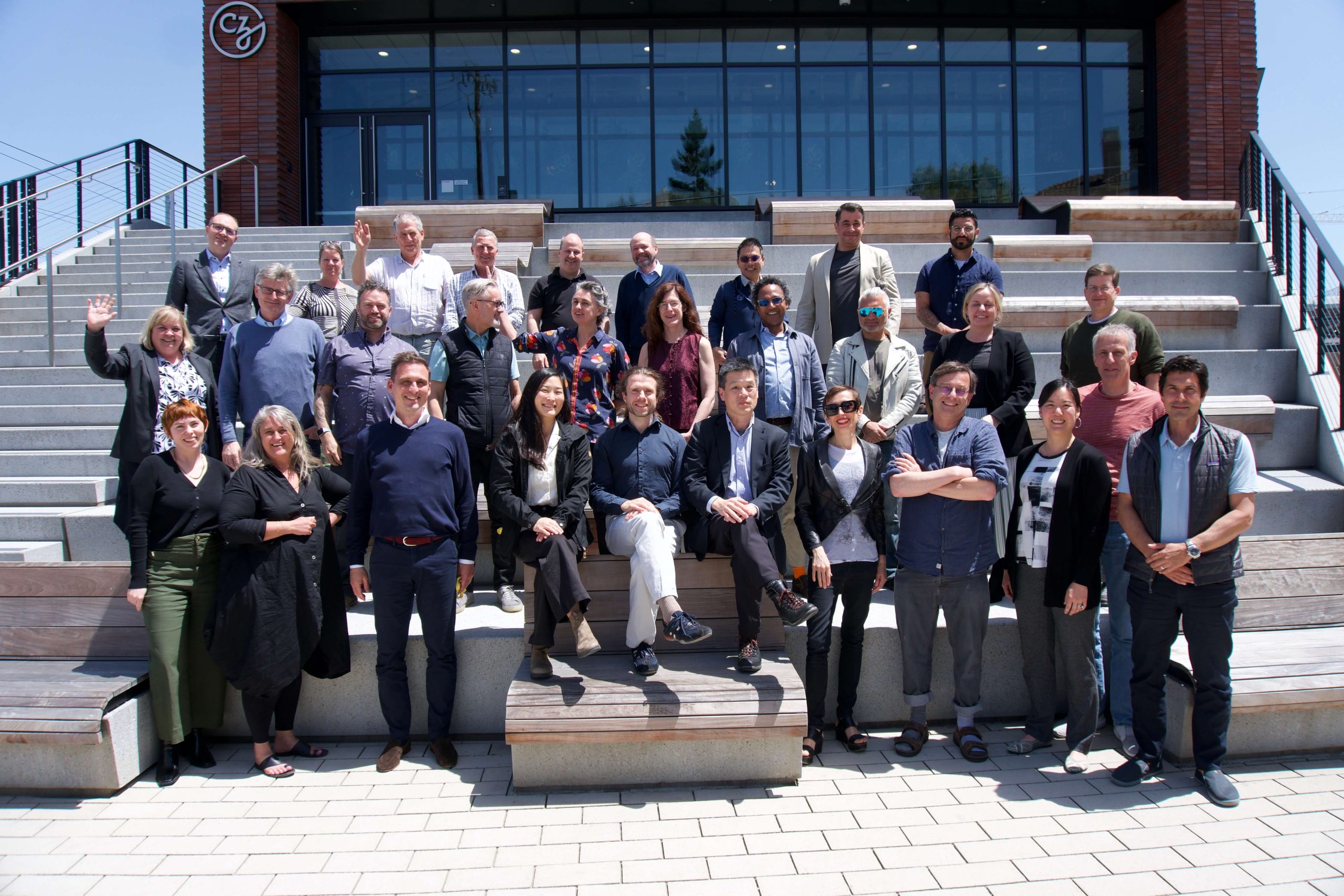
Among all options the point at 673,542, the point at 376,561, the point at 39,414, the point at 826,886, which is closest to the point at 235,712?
the point at 376,561

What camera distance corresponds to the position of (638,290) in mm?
6020

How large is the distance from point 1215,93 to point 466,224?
41.1 feet

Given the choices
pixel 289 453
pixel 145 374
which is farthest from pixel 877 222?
pixel 145 374

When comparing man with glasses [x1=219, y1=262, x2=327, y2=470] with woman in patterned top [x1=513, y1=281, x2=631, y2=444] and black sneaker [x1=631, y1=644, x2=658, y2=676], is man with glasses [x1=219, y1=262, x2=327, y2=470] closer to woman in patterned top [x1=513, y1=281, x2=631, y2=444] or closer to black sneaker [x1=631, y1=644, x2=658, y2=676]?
woman in patterned top [x1=513, y1=281, x2=631, y2=444]

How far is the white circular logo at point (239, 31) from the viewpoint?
14094mm

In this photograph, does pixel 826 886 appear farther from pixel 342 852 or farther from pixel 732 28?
pixel 732 28

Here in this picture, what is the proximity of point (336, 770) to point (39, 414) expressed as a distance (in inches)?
211

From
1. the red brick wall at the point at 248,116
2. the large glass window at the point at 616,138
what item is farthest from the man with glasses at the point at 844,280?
the red brick wall at the point at 248,116

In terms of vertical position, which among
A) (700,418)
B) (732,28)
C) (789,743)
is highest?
(732,28)

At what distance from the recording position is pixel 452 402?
5133 millimetres

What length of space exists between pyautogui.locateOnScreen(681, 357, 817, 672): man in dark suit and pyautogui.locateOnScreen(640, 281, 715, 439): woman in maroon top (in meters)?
0.66

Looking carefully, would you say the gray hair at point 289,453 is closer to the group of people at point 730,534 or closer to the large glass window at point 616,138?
the group of people at point 730,534

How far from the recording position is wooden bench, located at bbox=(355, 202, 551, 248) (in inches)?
388

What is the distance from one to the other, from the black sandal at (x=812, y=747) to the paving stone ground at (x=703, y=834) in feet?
0.29
